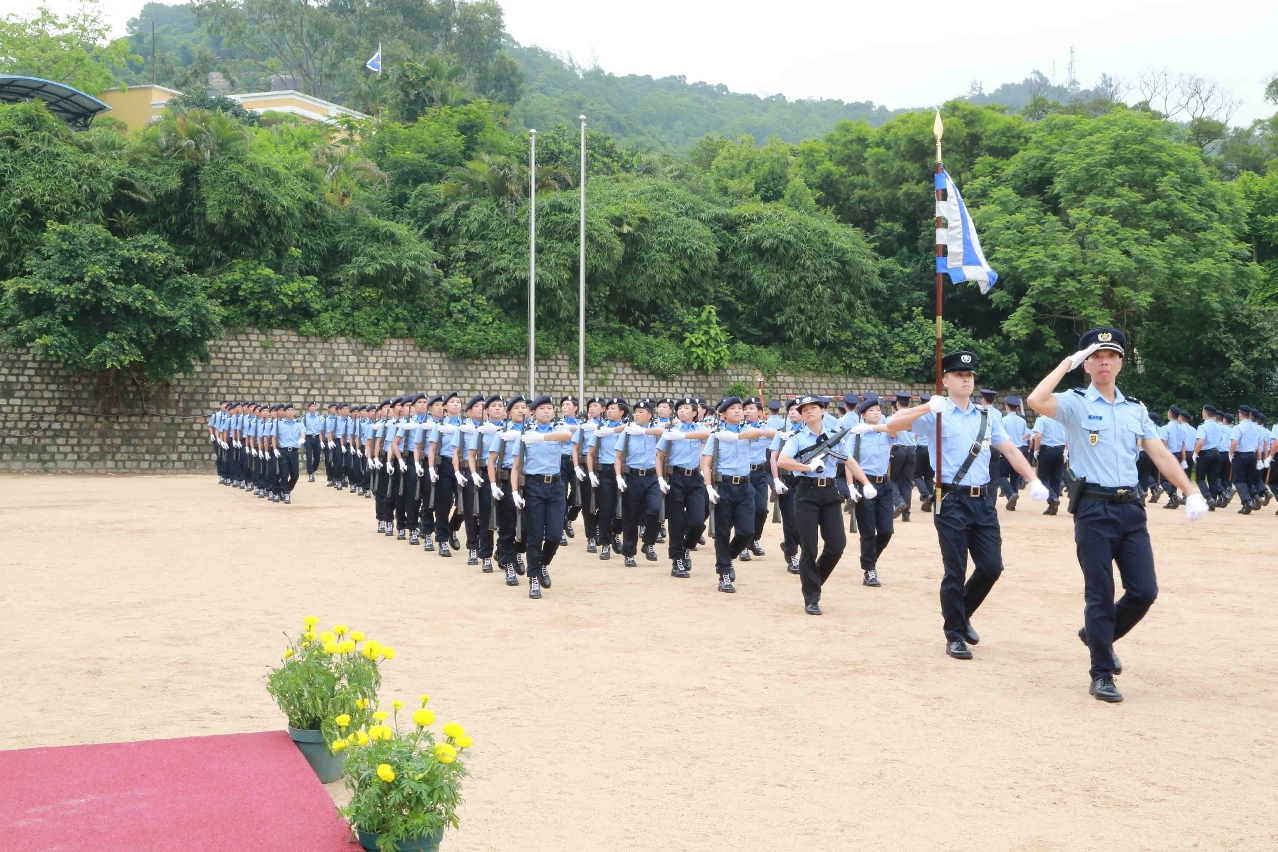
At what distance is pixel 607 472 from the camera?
43.4ft

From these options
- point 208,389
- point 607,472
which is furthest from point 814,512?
point 208,389

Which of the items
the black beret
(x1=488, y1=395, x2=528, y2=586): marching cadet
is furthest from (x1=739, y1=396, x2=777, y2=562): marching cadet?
the black beret

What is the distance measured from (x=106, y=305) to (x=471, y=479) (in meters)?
20.4

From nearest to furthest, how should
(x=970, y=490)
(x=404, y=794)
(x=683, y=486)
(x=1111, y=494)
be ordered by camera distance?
(x=404, y=794), (x=1111, y=494), (x=970, y=490), (x=683, y=486)

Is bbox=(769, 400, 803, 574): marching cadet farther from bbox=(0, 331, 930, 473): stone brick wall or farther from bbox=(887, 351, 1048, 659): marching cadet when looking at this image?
bbox=(0, 331, 930, 473): stone brick wall

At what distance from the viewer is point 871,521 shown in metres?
11.2

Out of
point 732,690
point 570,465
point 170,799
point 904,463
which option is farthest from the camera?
point 904,463

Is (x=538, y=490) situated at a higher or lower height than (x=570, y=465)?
higher

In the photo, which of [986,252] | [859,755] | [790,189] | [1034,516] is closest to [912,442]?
[1034,516]

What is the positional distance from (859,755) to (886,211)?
3915cm

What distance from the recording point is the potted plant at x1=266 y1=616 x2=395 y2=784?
525cm

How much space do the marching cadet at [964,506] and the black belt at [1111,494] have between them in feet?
2.87

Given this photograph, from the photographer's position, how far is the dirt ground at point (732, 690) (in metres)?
4.73

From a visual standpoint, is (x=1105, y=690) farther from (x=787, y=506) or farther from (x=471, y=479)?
(x=471, y=479)
